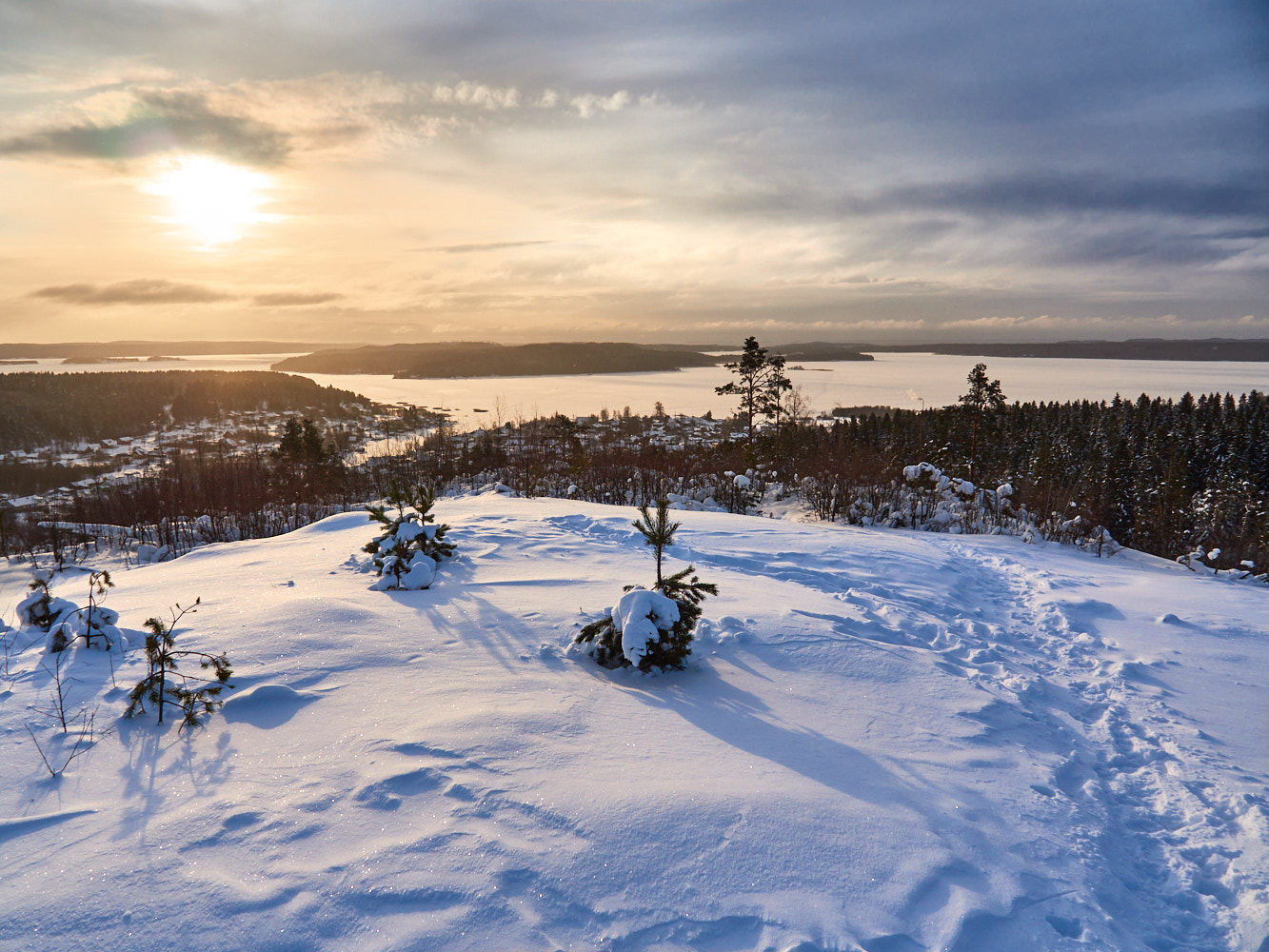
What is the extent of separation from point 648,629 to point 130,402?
84109 millimetres

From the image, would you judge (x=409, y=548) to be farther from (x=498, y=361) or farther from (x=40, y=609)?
(x=498, y=361)

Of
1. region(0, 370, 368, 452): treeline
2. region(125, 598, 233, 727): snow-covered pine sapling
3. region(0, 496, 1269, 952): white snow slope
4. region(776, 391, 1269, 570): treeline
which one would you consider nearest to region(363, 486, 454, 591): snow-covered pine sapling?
region(0, 496, 1269, 952): white snow slope

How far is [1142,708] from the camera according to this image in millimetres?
4504

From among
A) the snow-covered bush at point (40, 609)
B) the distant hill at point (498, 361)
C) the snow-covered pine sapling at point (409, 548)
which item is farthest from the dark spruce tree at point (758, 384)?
the distant hill at point (498, 361)

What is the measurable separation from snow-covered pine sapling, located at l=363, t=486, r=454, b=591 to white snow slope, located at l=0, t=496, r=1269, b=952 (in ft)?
1.24

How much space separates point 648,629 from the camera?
4.29 meters

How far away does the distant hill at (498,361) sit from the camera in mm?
142250

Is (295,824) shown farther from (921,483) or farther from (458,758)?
(921,483)

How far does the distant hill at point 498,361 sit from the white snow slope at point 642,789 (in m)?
139

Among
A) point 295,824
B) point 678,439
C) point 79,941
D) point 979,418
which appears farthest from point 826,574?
point 678,439

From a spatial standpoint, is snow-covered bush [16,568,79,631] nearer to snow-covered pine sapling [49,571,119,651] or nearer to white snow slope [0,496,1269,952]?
white snow slope [0,496,1269,952]

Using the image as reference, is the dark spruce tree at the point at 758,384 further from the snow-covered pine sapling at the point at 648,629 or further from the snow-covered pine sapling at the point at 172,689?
the snow-covered pine sapling at the point at 172,689

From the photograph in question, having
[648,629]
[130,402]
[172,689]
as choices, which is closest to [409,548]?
[172,689]

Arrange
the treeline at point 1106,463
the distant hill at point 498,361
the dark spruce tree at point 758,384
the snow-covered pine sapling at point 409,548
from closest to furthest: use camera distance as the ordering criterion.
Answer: the snow-covered pine sapling at point 409,548
the treeline at point 1106,463
the dark spruce tree at point 758,384
the distant hill at point 498,361
